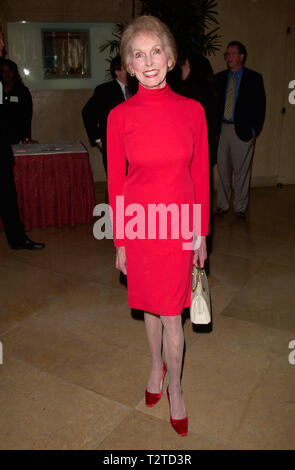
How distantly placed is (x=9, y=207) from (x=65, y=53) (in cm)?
359

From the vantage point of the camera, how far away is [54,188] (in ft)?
15.5

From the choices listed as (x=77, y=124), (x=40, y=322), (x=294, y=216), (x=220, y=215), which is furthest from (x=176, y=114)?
(x=77, y=124)

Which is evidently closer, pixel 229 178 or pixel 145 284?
pixel 145 284

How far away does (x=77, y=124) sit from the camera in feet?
23.2

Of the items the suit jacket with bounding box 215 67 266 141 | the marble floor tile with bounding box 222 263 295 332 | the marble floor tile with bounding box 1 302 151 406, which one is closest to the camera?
the marble floor tile with bounding box 1 302 151 406

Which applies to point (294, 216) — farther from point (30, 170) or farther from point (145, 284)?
point (145, 284)

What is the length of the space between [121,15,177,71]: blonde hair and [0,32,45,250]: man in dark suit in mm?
2507

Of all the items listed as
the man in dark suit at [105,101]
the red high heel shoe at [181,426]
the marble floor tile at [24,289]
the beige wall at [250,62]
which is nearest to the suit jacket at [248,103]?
the man in dark suit at [105,101]

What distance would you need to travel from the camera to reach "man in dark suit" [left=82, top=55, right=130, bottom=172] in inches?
144

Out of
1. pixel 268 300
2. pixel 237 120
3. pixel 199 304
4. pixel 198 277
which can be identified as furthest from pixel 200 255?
pixel 237 120

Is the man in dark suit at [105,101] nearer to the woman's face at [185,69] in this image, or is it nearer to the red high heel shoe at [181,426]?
the woman's face at [185,69]

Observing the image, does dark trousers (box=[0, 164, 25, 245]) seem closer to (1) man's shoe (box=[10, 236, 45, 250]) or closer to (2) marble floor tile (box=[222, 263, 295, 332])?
→ (1) man's shoe (box=[10, 236, 45, 250])

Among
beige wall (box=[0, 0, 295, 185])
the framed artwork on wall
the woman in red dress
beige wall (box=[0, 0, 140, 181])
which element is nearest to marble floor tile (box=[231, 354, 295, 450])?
the woman in red dress

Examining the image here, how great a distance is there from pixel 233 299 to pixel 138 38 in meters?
2.17
